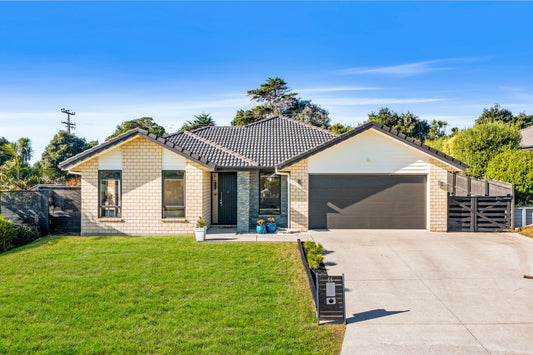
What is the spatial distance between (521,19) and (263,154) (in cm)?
1322

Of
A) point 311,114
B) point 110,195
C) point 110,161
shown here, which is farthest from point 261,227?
point 311,114

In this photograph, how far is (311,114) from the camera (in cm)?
4491

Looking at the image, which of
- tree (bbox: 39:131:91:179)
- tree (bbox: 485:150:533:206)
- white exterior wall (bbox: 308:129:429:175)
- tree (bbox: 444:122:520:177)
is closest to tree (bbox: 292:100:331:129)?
tree (bbox: 444:122:520:177)

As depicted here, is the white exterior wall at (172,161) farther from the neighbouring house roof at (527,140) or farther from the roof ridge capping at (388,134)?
the neighbouring house roof at (527,140)

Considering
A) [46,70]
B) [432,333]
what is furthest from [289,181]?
[46,70]

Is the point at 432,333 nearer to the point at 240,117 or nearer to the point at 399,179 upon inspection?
the point at 399,179

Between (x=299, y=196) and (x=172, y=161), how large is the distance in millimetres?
5524

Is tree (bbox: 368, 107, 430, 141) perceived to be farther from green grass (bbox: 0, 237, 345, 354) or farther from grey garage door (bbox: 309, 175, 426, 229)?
green grass (bbox: 0, 237, 345, 354)

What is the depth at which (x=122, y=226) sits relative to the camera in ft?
42.7

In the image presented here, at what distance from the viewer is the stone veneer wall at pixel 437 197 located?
13.3 m

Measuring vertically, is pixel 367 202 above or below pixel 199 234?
above

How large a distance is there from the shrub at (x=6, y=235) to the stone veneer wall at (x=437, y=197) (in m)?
16.2

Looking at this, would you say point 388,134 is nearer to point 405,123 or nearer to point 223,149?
point 223,149

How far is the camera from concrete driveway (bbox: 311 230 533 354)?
5.08 m
